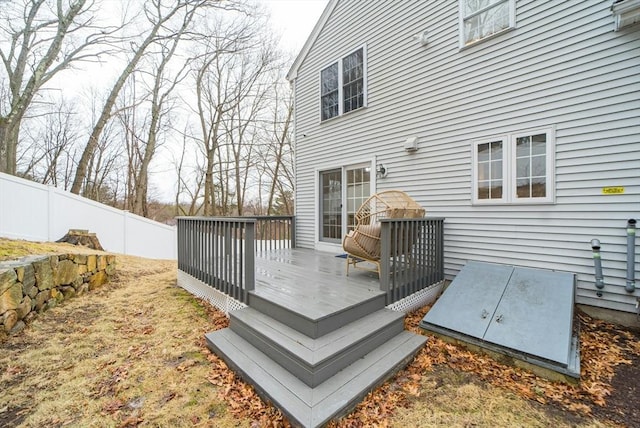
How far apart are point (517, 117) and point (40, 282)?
22.2 ft

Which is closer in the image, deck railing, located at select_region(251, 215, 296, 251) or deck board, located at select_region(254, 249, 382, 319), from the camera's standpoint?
deck board, located at select_region(254, 249, 382, 319)

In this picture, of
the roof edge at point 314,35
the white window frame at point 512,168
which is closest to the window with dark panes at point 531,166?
the white window frame at point 512,168

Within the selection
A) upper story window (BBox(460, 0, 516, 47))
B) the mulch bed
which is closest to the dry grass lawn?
the mulch bed

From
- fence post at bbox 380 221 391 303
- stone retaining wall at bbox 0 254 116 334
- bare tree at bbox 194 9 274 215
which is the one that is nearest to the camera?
stone retaining wall at bbox 0 254 116 334

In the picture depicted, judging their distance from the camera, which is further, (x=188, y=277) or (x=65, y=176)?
(x=65, y=176)

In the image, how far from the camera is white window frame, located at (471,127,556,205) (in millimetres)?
3600

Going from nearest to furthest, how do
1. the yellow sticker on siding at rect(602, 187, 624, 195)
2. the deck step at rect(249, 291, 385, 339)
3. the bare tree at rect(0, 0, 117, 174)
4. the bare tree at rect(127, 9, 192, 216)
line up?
1. the deck step at rect(249, 291, 385, 339)
2. the yellow sticker on siding at rect(602, 187, 624, 195)
3. the bare tree at rect(0, 0, 117, 174)
4. the bare tree at rect(127, 9, 192, 216)

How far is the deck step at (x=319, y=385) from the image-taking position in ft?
6.42

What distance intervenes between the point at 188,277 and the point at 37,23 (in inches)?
354

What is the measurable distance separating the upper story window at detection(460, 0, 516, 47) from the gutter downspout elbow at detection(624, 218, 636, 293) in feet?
9.92

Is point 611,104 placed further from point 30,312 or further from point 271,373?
point 30,312

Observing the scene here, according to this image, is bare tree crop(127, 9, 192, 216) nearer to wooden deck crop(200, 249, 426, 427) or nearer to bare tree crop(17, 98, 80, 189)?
bare tree crop(17, 98, 80, 189)

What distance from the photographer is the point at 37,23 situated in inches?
303

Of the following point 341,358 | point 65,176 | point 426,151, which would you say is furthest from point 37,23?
point 341,358
